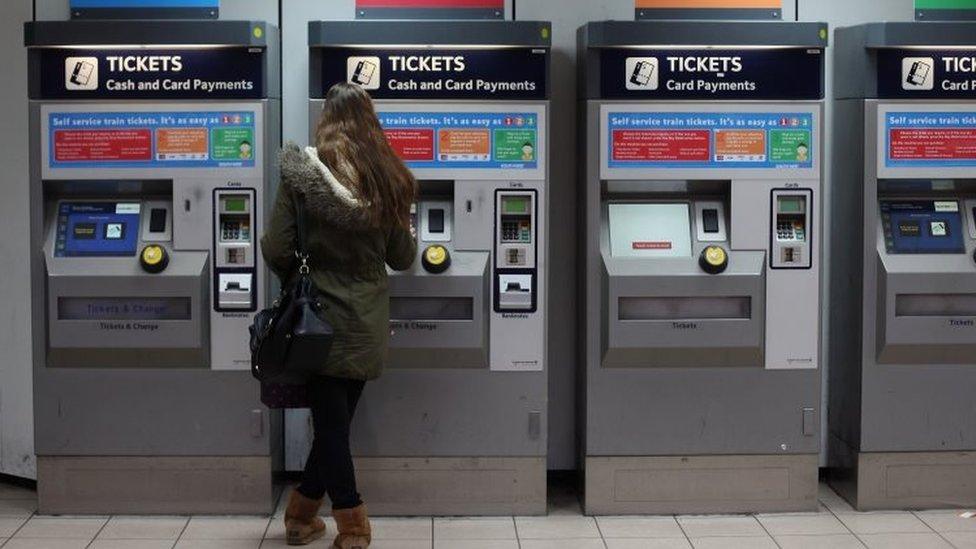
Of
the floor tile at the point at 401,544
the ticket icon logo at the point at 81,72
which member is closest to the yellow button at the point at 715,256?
the floor tile at the point at 401,544

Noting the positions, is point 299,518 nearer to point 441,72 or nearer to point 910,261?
point 441,72

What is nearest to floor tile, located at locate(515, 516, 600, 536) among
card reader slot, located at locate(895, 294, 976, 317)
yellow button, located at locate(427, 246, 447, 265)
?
yellow button, located at locate(427, 246, 447, 265)

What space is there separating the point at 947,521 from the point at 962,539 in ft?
0.75

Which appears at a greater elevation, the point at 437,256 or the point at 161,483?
the point at 437,256

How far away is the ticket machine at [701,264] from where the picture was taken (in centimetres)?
491

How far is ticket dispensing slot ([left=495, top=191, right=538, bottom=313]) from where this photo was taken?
4902 millimetres

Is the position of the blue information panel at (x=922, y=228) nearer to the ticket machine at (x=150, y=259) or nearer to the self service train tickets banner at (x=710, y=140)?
the self service train tickets banner at (x=710, y=140)

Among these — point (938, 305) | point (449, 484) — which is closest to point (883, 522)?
point (938, 305)

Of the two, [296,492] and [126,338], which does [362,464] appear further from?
[126,338]

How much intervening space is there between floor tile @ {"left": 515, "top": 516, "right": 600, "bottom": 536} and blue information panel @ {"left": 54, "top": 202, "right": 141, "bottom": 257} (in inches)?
71.3

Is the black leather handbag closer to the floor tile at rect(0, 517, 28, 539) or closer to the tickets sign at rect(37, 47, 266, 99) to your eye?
the tickets sign at rect(37, 47, 266, 99)

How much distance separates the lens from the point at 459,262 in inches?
192

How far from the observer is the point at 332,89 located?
4461mm

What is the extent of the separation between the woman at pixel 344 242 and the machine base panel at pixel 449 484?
1.53ft
